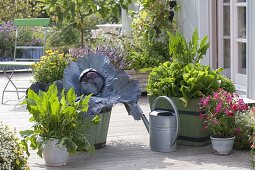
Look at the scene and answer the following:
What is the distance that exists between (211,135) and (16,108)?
407 centimetres

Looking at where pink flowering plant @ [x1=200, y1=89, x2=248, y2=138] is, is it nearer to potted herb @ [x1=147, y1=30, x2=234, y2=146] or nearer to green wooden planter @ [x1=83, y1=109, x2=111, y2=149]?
potted herb @ [x1=147, y1=30, x2=234, y2=146]

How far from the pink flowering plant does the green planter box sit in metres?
0.13

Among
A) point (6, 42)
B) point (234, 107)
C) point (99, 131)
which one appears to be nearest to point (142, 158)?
point (99, 131)

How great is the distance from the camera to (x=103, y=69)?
6434 mm

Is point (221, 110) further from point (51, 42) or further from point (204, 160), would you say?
point (51, 42)

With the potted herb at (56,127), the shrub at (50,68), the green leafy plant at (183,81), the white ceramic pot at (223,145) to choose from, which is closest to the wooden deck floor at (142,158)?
the white ceramic pot at (223,145)

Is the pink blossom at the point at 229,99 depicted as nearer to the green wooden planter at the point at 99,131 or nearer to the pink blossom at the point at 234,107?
the pink blossom at the point at 234,107

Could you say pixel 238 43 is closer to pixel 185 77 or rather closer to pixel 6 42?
pixel 185 77

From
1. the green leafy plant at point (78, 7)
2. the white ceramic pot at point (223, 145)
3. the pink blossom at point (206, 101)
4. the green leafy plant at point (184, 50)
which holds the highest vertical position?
the green leafy plant at point (78, 7)

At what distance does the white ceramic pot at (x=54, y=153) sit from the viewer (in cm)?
559

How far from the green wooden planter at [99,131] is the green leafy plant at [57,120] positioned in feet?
1.27

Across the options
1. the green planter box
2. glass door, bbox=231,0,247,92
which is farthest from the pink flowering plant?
glass door, bbox=231,0,247,92

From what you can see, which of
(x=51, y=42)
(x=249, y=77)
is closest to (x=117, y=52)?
(x=249, y=77)

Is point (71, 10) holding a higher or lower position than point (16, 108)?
higher
